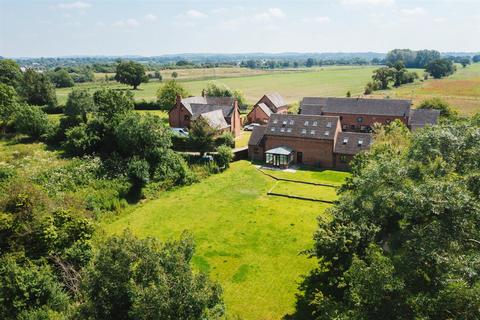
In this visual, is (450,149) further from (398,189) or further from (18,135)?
(18,135)

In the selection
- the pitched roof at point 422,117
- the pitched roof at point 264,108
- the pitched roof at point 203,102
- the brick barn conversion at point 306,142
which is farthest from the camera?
the pitched roof at point 264,108

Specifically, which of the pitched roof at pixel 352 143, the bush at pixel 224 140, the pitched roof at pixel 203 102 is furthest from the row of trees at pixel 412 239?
the pitched roof at pixel 203 102

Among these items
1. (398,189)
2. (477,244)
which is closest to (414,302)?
(477,244)

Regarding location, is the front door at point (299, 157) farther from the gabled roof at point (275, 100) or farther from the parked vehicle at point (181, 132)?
the gabled roof at point (275, 100)

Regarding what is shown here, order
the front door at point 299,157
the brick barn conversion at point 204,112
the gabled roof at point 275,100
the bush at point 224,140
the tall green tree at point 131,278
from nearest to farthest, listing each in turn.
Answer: the tall green tree at point 131,278 → the front door at point 299,157 → the bush at point 224,140 → the brick barn conversion at point 204,112 → the gabled roof at point 275,100

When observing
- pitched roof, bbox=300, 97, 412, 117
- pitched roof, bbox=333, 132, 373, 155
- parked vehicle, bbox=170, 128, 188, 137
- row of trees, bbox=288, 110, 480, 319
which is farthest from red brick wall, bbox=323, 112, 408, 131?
row of trees, bbox=288, 110, 480, 319

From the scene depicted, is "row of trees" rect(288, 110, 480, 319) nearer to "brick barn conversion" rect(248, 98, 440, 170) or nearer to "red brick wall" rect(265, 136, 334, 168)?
"brick barn conversion" rect(248, 98, 440, 170)
